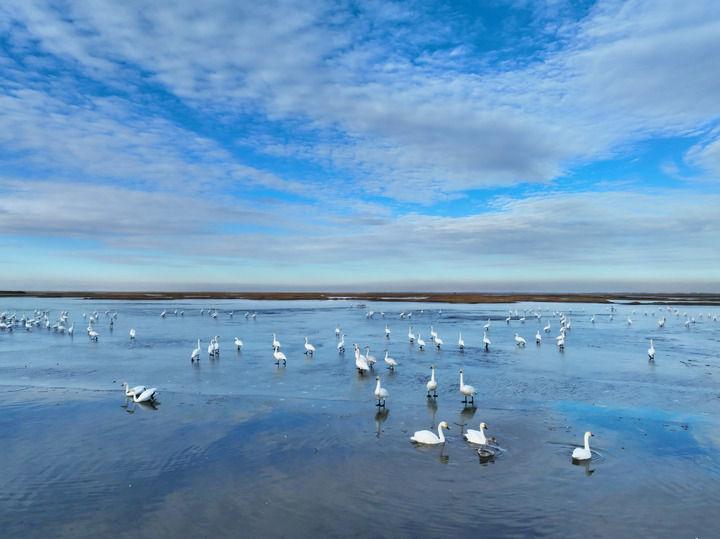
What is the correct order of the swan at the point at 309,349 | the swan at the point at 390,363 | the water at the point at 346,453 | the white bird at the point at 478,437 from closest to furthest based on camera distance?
the water at the point at 346,453
the white bird at the point at 478,437
the swan at the point at 390,363
the swan at the point at 309,349

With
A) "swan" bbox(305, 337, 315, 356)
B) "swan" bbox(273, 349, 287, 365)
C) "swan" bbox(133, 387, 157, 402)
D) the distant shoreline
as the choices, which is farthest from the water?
the distant shoreline

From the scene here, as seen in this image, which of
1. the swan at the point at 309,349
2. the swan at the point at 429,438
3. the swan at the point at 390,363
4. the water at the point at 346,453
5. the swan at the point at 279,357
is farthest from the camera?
the swan at the point at 309,349

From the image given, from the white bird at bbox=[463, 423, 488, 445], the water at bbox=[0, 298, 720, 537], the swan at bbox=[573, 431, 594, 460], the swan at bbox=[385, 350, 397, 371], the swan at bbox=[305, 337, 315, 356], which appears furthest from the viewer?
the swan at bbox=[305, 337, 315, 356]

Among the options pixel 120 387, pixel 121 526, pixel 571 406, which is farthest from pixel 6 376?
pixel 571 406

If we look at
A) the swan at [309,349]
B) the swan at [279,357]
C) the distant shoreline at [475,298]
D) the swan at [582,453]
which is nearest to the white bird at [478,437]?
the swan at [582,453]

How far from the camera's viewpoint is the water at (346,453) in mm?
8484

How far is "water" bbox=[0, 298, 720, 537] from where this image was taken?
8484 mm

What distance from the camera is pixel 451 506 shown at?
8898 millimetres

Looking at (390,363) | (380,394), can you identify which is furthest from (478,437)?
(390,363)

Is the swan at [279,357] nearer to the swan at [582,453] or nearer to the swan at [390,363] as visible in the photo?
the swan at [390,363]

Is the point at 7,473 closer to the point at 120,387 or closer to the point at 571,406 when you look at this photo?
the point at 120,387

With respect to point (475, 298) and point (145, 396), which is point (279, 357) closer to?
point (145, 396)

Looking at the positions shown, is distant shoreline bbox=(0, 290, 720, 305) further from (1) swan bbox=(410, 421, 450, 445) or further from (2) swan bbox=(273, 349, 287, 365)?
(1) swan bbox=(410, 421, 450, 445)

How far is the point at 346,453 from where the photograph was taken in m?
11.4
